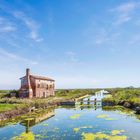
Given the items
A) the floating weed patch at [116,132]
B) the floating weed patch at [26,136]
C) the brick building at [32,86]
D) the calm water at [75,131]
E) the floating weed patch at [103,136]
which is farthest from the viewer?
the brick building at [32,86]

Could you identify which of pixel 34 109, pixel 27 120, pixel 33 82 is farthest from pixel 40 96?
pixel 27 120

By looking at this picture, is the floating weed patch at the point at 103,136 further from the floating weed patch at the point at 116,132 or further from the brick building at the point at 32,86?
the brick building at the point at 32,86

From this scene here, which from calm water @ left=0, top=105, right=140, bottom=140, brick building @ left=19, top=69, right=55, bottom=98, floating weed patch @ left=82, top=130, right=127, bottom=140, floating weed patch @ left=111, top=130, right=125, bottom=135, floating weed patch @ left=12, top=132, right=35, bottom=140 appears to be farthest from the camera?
brick building @ left=19, top=69, right=55, bottom=98

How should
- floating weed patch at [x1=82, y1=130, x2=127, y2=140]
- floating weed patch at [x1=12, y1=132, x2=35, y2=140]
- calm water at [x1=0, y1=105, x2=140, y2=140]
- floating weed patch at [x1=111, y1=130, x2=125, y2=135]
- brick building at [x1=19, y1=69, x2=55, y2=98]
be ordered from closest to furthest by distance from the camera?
1. floating weed patch at [x1=82, y1=130, x2=127, y2=140]
2. floating weed patch at [x1=12, y1=132, x2=35, y2=140]
3. calm water at [x1=0, y1=105, x2=140, y2=140]
4. floating weed patch at [x1=111, y1=130, x2=125, y2=135]
5. brick building at [x1=19, y1=69, x2=55, y2=98]

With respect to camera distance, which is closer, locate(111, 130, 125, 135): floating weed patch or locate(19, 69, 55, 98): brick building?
locate(111, 130, 125, 135): floating weed patch

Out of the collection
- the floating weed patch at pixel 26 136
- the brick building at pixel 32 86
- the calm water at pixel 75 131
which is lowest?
the floating weed patch at pixel 26 136

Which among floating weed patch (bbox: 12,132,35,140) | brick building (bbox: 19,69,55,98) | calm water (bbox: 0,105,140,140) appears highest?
brick building (bbox: 19,69,55,98)

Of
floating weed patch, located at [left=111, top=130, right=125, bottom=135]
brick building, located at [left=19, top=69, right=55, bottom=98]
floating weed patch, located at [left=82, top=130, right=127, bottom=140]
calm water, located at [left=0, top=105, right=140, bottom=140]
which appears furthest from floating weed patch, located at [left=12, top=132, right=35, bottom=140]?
brick building, located at [left=19, top=69, right=55, bottom=98]

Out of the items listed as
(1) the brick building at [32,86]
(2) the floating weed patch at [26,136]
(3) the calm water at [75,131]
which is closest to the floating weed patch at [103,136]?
(3) the calm water at [75,131]

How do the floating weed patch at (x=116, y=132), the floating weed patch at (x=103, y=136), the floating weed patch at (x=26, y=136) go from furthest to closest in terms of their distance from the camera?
the floating weed patch at (x=116, y=132), the floating weed patch at (x=26, y=136), the floating weed patch at (x=103, y=136)

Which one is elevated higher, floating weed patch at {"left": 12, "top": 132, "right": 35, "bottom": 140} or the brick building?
the brick building

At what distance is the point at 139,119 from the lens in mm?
44344

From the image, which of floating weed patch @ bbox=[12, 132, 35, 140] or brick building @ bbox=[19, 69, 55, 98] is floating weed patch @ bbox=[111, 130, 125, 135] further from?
brick building @ bbox=[19, 69, 55, 98]

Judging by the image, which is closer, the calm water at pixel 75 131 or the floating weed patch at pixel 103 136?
the floating weed patch at pixel 103 136
